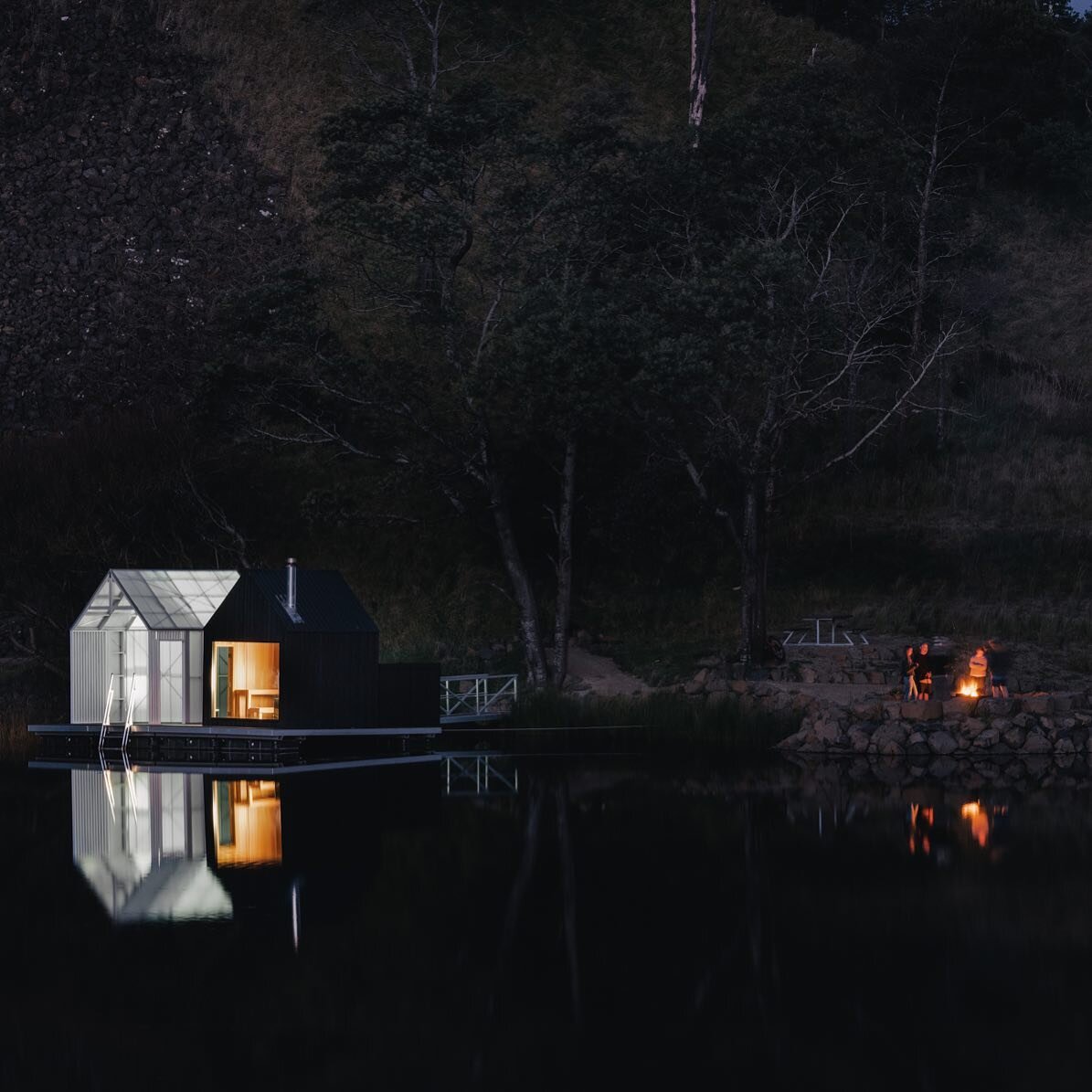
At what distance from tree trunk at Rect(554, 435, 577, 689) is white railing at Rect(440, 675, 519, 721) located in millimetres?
1220

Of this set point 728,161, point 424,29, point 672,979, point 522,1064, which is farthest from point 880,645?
point 424,29

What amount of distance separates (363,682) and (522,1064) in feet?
70.2

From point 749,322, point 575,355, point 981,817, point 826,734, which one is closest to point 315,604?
point 575,355

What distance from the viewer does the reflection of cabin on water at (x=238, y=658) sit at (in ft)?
117

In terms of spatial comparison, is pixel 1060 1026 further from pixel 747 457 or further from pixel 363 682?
pixel 747 457

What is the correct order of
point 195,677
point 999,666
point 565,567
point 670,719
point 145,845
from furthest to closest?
point 565,567 < point 999,666 < point 670,719 < point 195,677 < point 145,845

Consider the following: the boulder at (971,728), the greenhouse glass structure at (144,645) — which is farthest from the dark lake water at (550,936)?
the greenhouse glass structure at (144,645)

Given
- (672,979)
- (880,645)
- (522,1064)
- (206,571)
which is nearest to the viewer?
(522,1064)

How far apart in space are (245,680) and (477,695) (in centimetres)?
588

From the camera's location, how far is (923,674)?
3784 centimetres

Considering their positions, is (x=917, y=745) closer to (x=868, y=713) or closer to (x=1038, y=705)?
(x=868, y=713)

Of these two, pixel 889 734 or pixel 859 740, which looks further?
pixel 859 740

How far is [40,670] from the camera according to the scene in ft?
148

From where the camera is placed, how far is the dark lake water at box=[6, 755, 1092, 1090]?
15344 millimetres
